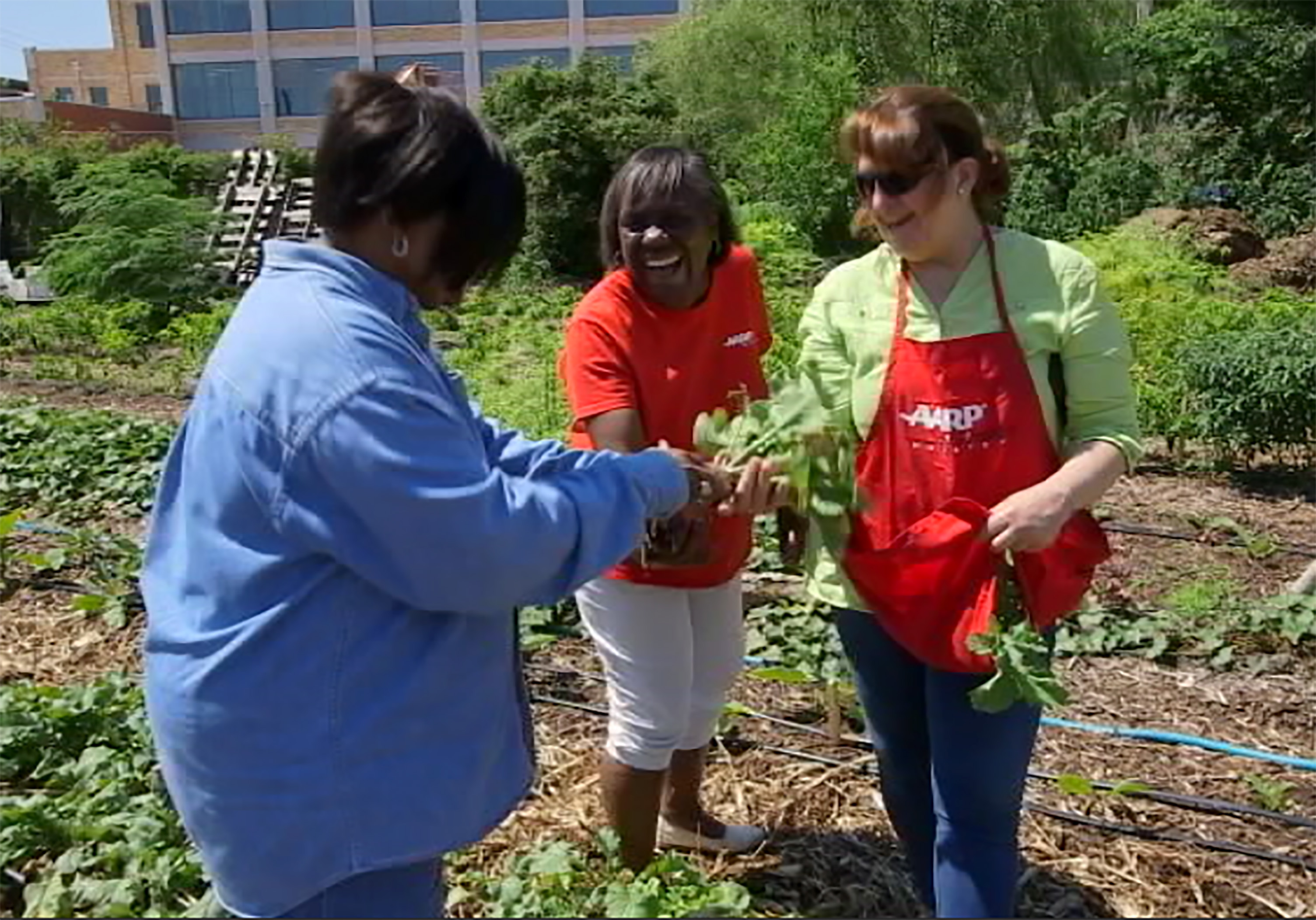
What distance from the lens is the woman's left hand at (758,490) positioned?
2.37m

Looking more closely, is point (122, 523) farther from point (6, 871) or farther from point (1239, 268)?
point (1239, 268)

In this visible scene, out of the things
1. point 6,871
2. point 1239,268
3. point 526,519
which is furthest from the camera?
point 1239,268

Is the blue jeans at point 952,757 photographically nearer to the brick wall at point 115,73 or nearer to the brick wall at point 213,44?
the brick wall at point 213,44

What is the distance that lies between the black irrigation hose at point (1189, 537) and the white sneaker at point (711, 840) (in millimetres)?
3381

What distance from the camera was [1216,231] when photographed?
1556 cm

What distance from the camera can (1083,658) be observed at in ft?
14.6

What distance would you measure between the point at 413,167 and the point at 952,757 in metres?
1.37

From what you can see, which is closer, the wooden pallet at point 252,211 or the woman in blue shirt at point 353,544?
the woman in blue shirt at point 353,544

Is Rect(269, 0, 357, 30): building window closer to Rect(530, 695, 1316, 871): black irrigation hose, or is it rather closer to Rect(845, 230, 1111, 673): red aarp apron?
Rect(530, 695, 1316, 871): black irrigation hose

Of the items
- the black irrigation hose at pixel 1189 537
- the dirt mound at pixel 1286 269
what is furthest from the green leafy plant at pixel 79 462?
the dirt mound at pixel 1286 269

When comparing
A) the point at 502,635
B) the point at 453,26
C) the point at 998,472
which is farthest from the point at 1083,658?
the point at 453,26

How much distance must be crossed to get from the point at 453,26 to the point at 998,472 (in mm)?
53966

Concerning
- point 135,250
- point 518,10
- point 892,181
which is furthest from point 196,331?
point 518,10

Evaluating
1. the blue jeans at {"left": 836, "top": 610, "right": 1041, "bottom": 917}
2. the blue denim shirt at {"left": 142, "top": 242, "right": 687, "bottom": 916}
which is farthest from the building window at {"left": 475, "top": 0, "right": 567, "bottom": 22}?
the blue denim shirt at {"left": 142, "top": 242, "right": 687, "bottom": 916}
